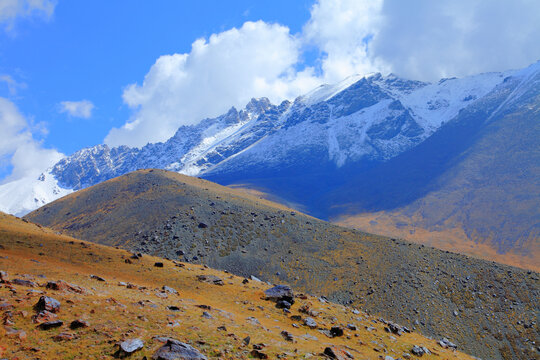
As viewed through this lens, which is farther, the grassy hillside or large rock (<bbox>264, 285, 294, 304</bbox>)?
large rock (<bbox>264, 285, 294, 304</bbox>)

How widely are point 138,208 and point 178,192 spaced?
39.9 ft

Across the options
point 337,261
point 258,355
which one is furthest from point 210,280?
point 337,261

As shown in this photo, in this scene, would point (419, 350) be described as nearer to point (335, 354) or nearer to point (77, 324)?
point (335, 354)

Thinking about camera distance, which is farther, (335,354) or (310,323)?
(310,323)

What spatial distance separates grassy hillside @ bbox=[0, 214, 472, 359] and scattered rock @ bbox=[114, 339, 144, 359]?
32 centimetres

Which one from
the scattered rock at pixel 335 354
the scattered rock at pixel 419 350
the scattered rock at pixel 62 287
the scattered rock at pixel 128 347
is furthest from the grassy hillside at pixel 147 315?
the scattered rock at pixel 335 354

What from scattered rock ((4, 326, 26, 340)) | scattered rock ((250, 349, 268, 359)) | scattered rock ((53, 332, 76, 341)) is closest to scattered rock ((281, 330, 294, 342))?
scattered rock ((250, 349, 268, 359))

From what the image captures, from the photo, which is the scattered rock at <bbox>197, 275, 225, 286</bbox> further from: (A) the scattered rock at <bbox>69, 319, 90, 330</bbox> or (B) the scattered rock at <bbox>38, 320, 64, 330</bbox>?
(B) the scattered rock at <bbox>38, 320, 64, 330</bbox>

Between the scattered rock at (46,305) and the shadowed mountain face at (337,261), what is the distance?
48158 millimetres

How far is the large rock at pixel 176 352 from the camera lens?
633 inches

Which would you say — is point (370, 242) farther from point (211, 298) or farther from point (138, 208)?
point (138, 208)

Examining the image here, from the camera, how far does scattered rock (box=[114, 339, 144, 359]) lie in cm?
1596

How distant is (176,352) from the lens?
1645 centimetres

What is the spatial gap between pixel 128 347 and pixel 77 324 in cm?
393
